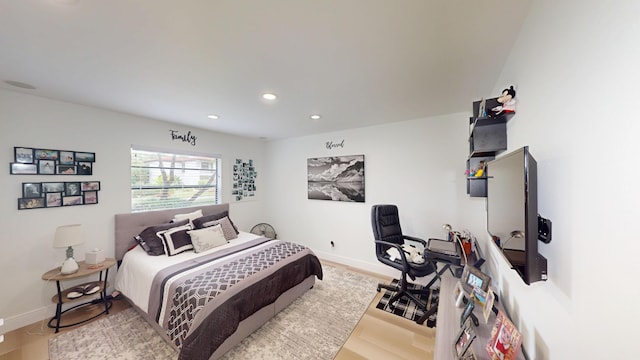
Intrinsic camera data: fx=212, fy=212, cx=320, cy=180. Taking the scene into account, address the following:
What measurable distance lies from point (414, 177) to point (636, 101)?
8.99 feet

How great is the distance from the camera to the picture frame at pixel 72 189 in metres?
2.40

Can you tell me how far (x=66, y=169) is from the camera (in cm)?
240

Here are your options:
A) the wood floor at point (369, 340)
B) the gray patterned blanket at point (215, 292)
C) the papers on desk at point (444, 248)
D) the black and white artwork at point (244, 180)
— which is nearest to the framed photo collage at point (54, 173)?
the wood floor at point (369, 340)

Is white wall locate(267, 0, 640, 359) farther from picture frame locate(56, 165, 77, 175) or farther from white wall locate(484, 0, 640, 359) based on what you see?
picture frame locate(56, 165, 77, 175)

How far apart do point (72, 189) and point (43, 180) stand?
A: 23cm

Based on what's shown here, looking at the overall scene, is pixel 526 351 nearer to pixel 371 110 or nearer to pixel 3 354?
pixel 371 110

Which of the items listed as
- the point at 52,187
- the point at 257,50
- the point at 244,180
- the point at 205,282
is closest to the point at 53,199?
the point at 52,187

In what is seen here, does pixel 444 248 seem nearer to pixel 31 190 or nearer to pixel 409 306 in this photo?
pixel 409 306

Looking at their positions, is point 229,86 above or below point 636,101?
above

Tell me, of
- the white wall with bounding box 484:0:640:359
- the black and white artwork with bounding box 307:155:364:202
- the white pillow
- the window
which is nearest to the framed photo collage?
the window

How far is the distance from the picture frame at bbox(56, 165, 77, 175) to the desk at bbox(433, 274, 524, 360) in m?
3.84

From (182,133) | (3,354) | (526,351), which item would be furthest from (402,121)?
(3,354)

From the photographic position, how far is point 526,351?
1.10 meters

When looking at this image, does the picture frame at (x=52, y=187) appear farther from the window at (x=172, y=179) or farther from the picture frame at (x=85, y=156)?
the window at (x=172, y=179)
